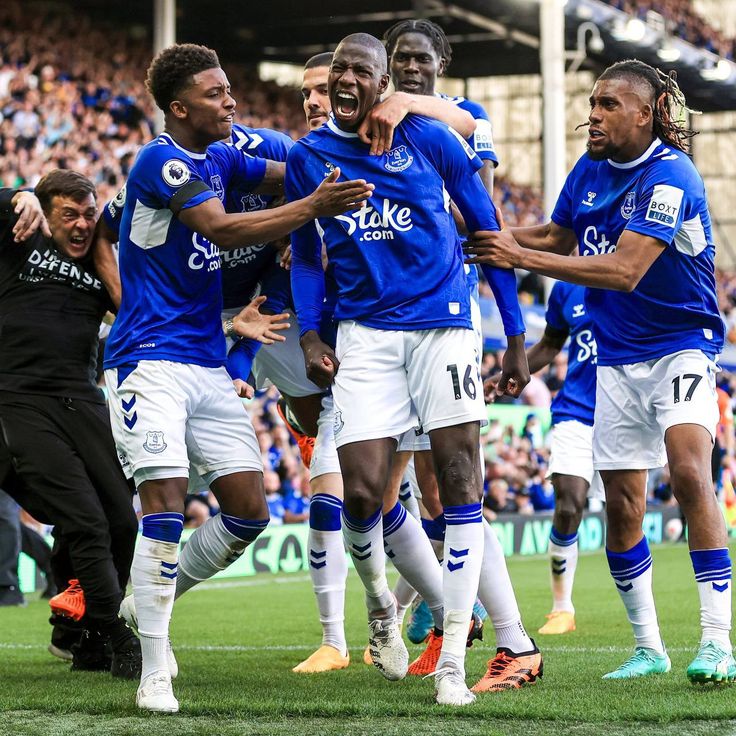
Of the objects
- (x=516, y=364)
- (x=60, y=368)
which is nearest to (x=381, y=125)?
(x=516, y=364)

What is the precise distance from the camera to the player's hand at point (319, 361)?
5.00 metres

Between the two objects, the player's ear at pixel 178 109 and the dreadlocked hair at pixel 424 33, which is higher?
the dreadlocked hair at pixel 424 33

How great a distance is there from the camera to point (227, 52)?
2962 cm

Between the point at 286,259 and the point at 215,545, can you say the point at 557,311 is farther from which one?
the point at 215,545

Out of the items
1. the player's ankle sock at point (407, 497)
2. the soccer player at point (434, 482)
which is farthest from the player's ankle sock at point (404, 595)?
the player's ankle sock at point (407, 497)

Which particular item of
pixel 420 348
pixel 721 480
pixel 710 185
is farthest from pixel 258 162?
pixel 710 185

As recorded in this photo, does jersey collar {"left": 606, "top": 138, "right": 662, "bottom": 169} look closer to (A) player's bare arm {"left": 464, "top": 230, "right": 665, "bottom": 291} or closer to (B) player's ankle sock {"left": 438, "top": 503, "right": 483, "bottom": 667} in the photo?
(A) player's bare arm {"left": 464, "top": 230, "right": 665, "bottom": 291}

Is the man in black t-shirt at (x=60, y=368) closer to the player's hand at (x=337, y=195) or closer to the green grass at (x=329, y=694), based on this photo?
the green grass at (x=329, y=694)

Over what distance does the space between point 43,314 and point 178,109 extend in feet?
4.89

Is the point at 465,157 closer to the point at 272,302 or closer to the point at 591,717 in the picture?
the point at 272,302

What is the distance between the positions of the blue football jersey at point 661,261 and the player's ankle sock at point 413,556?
112 centimetres

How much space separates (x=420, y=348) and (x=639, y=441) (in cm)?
117

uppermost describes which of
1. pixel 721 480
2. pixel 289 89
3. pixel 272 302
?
pixel 289 89

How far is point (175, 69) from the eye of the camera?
495 centimetres
